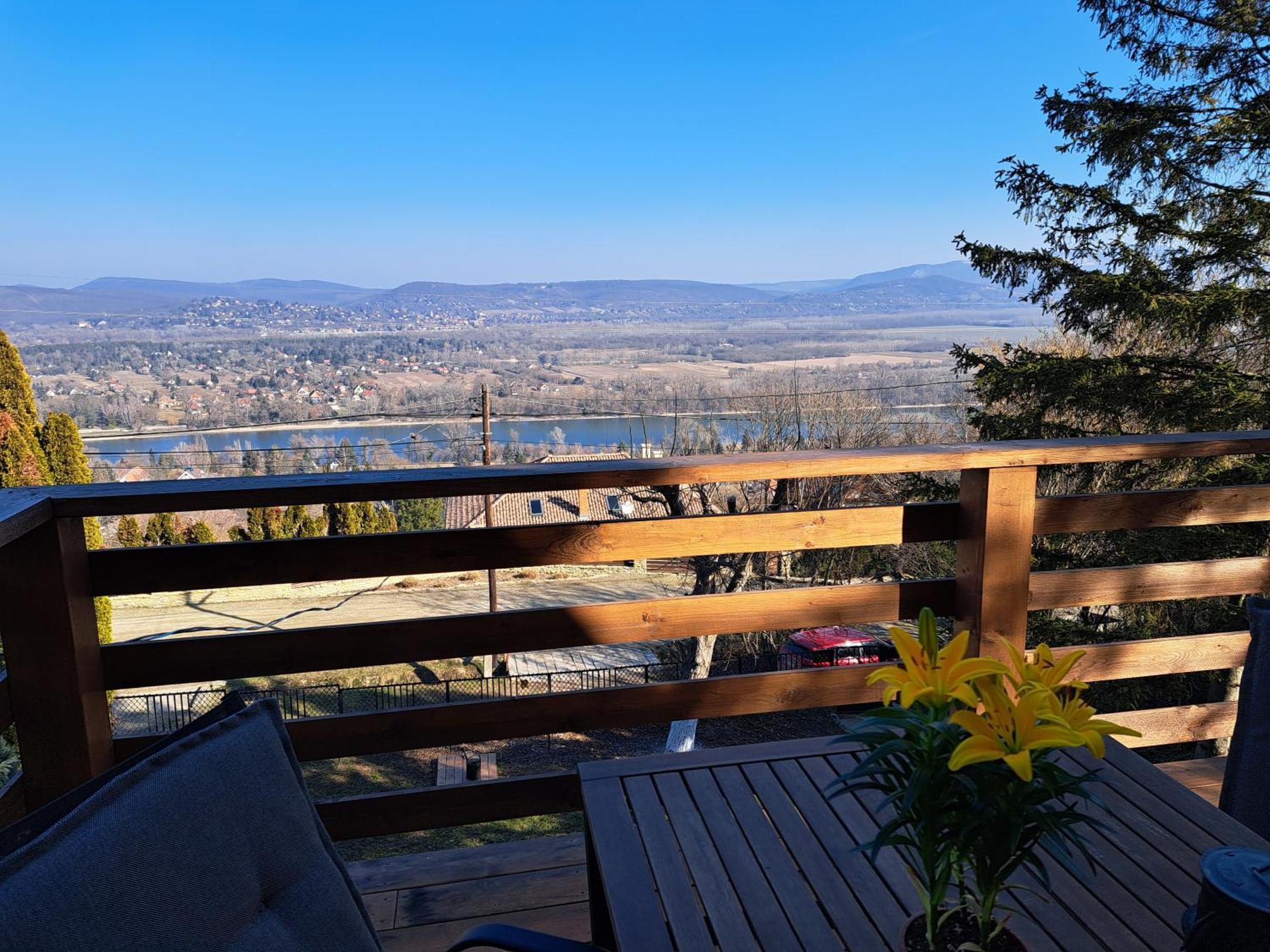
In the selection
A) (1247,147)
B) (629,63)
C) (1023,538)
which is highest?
(629,63)

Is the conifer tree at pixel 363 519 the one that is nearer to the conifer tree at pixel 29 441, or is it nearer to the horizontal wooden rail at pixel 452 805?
the conifer tree at pixel 29 441

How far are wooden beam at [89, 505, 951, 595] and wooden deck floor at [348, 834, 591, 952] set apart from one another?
2.42 feet

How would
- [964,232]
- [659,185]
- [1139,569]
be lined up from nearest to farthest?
1. [1139,569]
2. [964,232]
3. [659,185]

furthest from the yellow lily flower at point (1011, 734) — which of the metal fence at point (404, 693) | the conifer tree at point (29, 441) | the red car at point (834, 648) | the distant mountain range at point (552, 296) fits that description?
the distant mountain range at point (552, 296)

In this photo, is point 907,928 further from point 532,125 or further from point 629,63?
point 532,125

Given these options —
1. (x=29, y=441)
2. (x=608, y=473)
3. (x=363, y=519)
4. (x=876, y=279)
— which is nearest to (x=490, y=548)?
(x=608, y=473)

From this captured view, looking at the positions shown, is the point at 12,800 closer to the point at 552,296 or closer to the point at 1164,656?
the point at 1164,656

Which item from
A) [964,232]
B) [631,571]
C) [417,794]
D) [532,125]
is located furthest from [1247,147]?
[532,125]

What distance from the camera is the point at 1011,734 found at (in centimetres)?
72

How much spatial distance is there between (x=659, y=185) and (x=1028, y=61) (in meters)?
25.0

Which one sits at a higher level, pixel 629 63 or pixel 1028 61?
pixel 629 63

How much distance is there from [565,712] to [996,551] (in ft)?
3.76

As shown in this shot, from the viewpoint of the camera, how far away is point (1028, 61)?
27.3 meters

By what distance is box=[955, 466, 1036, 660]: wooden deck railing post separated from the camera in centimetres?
201
